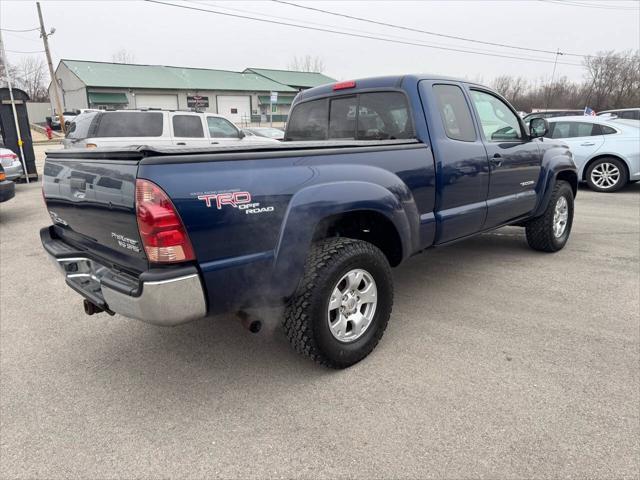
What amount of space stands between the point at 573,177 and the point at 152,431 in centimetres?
537

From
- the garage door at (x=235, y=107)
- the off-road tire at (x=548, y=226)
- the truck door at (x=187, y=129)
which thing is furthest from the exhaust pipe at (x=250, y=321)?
the garage door at (x=235, y=107)

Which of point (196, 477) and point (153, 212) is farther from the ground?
point (153, 212)

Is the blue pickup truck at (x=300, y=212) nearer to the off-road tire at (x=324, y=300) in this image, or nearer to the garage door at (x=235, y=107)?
the off-road tire at (x=324, y=300)

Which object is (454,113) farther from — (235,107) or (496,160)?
(235,107)

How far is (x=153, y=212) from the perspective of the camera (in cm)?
199

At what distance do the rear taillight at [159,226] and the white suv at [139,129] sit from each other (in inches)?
284

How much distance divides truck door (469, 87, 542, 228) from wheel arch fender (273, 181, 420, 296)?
1480 mm

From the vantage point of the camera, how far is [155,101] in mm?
45031

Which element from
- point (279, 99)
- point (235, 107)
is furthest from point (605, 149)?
point (235, 107)

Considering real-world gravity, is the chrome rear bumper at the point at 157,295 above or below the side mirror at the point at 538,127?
below

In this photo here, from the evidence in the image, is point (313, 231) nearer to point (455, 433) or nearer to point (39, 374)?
point (455, 433)

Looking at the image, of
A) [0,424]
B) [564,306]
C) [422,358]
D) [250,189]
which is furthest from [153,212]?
[564,306]

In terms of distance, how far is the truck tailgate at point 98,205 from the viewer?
7.03 feet

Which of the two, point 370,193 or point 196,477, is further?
point 370,193
